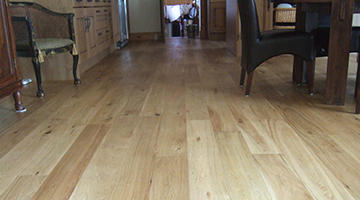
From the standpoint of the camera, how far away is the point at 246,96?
8.66 ft

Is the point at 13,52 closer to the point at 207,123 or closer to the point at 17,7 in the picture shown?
the point at 17,7

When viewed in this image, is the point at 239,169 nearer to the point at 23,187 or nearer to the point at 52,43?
the point at 23,187

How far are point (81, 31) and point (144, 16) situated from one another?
3305 millimetres

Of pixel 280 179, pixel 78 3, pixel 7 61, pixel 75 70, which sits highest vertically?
pixel 78 3

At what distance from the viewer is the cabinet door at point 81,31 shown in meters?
3.40

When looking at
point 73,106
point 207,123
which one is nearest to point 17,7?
point 73,106

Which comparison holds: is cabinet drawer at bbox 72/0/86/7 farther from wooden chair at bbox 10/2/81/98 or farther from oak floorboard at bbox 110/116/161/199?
oak floorboard at bbox 110/116/161/199

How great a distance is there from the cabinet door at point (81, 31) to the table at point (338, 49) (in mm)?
2129

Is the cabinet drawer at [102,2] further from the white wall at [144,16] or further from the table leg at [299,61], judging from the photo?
the table leg at [299,61]

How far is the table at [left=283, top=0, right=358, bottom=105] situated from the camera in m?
2.16

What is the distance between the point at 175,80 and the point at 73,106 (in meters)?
1.06

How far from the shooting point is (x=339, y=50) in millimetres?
2232

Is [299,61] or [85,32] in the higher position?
[85,32]

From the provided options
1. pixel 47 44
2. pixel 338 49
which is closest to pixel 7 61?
pixel 47 44
